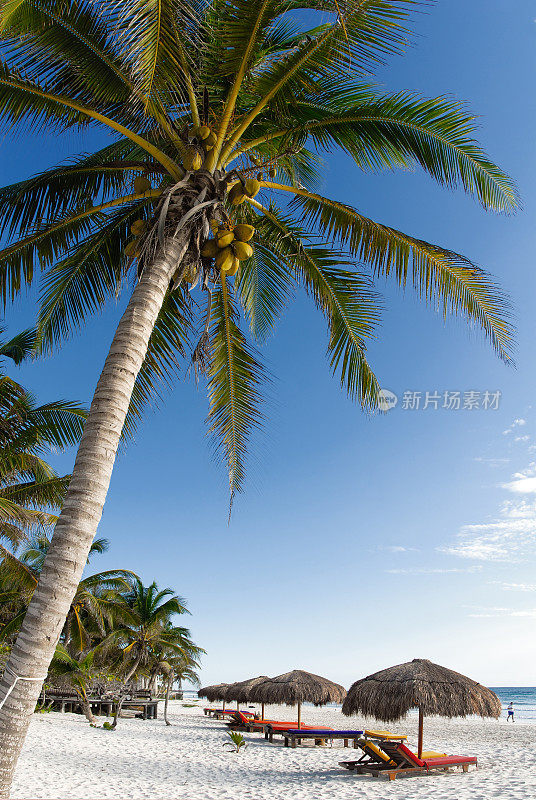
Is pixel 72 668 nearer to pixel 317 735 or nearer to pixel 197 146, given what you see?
pixel 317 735

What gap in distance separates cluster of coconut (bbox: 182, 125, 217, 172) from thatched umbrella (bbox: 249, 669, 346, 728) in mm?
17219

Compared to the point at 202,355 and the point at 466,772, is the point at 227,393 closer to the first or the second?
the point at 202,355

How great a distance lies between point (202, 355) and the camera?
6.38m

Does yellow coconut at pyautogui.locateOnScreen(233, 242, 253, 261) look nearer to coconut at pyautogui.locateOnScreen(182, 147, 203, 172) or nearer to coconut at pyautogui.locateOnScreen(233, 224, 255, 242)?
coconut at pyautogui.locateOnScreen(233, 224, 255, 242)

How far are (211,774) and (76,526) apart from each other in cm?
1115

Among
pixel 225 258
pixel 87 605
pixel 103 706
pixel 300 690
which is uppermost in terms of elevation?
pixel 225 258

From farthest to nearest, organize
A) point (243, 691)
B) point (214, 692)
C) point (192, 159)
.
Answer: point (214, 692), point (243, 691), point (192, 159)

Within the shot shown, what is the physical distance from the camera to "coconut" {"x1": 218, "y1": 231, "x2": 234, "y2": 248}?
4902 millimetres

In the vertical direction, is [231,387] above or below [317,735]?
above

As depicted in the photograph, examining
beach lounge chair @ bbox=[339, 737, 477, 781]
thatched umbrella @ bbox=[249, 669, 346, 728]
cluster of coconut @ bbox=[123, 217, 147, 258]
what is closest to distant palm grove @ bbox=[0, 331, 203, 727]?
cluster of coconut @ bbox=[123, 217, 147, 258]

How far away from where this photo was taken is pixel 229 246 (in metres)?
4.98

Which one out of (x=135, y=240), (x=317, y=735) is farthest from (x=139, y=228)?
(x=317, y=735)

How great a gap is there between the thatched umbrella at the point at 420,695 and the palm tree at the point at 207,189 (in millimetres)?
8188

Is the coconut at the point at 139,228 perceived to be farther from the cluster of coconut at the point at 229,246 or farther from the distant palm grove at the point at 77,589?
the distant palm grove at the point at 77,589
